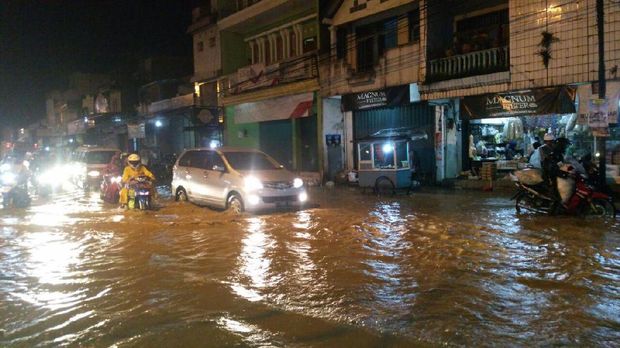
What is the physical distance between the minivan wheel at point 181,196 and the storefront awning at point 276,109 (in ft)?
28.2

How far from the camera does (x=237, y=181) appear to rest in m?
11.6

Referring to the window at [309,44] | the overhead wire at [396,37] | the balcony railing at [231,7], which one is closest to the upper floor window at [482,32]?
the overhead wire at [396,37]

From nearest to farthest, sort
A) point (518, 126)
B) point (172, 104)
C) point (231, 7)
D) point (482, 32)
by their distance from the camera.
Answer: point (518, 126) → point (482, 32) → point (231, 7) → point (172, 104)

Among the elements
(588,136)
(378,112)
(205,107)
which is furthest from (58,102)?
(588,136)

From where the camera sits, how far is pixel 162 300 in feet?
18.6

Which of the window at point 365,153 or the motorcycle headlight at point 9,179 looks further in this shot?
the window at point 365,153

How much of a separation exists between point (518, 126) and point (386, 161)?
4658 millimetres

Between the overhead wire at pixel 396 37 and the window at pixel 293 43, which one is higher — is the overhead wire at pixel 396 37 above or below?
below

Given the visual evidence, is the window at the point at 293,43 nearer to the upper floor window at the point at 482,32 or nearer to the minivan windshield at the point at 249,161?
the upper floor window at the point at 482,32

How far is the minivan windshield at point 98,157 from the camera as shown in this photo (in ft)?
65.2

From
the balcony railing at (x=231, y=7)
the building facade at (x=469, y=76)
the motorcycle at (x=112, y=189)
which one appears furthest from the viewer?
the balcony railing at (x=231, y=7)

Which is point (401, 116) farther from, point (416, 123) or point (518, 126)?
point (518, 126)

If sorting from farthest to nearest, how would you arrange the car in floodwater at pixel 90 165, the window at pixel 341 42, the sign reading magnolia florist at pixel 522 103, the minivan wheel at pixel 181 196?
the window at pixel 341 42
the car in floodwater at pixel 90 165
the minivan wheel at pixel 181 196
the sign reading magnolia florist at pixel 522 103

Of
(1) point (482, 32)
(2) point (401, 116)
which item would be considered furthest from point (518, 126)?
(2) point (401, 116)
